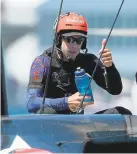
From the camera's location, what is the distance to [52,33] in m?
4.59

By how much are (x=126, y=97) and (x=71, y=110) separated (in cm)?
197

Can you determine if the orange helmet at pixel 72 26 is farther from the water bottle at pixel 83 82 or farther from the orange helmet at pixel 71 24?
the water bottle at pixel 83 82

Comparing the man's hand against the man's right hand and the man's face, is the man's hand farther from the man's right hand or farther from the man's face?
the man's right hand

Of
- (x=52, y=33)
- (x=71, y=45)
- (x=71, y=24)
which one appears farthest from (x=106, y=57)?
(x=52, y=33)

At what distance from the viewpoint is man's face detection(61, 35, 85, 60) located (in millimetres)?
2975

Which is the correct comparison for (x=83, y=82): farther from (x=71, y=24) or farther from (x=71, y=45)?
(x=71, y=24)

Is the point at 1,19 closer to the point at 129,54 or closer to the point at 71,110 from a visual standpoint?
the point at 129,54

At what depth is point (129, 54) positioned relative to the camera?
4.87 m

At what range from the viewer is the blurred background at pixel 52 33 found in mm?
4582

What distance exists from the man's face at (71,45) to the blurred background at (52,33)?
1.48 meters

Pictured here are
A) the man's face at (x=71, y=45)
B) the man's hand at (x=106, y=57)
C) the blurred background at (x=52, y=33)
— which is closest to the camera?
the man's hand at (x=106, y=57)

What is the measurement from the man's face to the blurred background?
1479mm

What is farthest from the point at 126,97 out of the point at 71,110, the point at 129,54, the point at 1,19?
the point at 71,110

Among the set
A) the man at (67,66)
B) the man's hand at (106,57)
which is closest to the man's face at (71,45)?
the man at (67,66)
